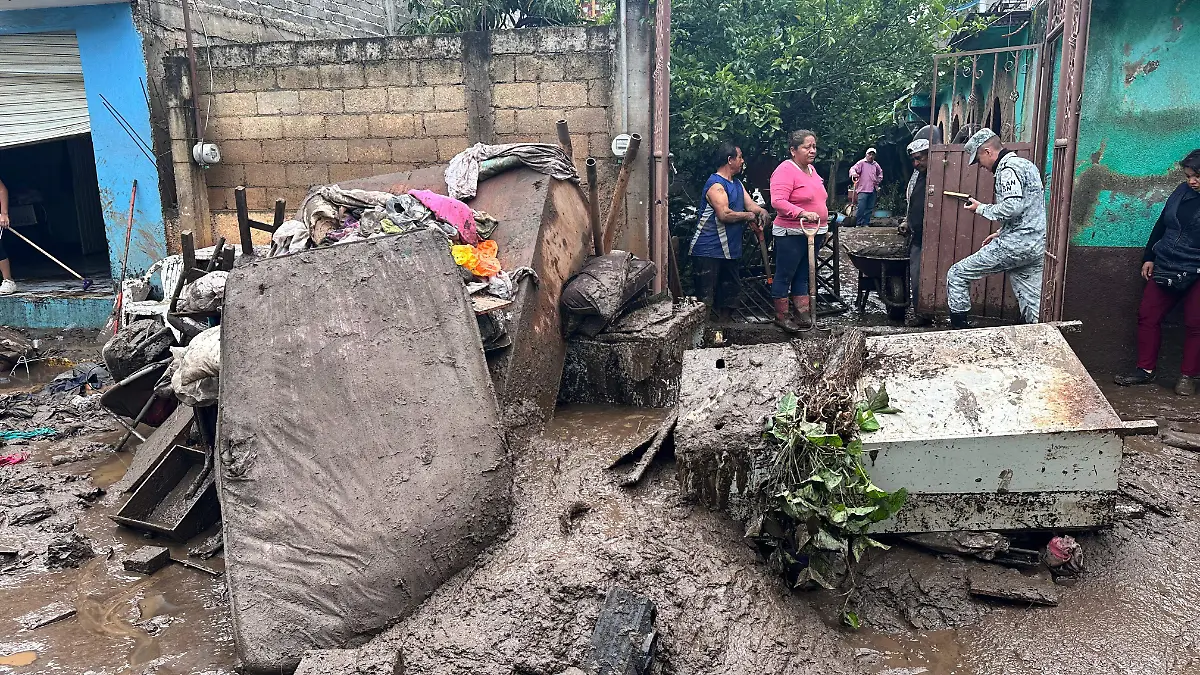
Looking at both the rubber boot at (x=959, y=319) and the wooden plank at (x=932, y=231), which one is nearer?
the rubber boot at (x=959, y=319)

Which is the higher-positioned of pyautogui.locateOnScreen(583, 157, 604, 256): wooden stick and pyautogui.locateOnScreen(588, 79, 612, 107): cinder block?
pyautogui.locateOnScreen(588, 79, 612, 107): cinder block

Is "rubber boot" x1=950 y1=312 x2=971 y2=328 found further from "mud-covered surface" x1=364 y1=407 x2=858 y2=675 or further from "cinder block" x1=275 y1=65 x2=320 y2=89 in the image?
"cinder block" x1=275 y1=65 x2=320 y2=89

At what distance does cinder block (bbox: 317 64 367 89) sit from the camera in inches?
302

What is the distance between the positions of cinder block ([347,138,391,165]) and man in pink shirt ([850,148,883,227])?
269 inches

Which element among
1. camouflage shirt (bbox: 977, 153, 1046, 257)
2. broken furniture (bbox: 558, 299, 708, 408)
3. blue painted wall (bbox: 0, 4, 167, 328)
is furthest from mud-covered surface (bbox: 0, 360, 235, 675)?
camouflage shirt (bbox: 977, 153, 1046, 257)

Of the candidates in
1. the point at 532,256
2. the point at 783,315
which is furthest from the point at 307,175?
the point at 783,315

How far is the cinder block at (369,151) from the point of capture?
7.77m

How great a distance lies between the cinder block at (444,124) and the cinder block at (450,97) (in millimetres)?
72

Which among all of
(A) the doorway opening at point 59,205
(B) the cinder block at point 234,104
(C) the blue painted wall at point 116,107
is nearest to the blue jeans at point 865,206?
(B) the cinder block at point 234,104

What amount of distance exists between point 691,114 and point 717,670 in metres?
5.70

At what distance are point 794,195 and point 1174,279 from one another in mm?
2747

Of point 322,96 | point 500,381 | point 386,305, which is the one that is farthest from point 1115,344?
point 322,96

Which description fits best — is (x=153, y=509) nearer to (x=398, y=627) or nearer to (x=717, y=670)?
(x=398, y=627)

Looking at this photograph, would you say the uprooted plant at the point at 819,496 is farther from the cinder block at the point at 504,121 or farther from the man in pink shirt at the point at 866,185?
the man in pink shirt at the point at 866,185
